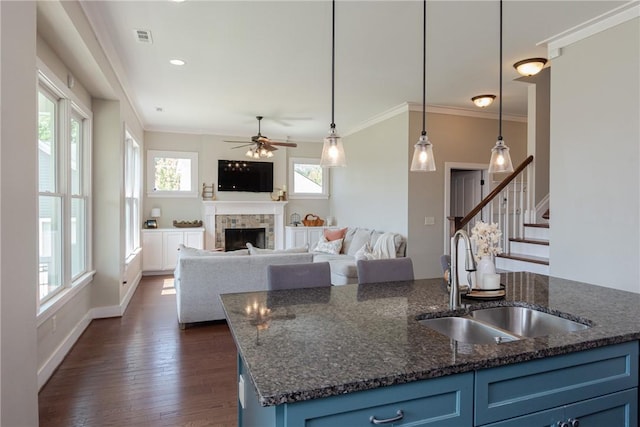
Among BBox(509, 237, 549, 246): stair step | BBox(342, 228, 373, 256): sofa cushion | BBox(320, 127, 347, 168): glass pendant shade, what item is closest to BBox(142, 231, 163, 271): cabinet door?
BBox(342, 228, 373, 256): sofa cushion

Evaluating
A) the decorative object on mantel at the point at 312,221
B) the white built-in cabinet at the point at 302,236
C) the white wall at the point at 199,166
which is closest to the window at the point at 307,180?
the white wall at the point at 199,166

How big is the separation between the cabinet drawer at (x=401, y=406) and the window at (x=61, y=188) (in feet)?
9.81

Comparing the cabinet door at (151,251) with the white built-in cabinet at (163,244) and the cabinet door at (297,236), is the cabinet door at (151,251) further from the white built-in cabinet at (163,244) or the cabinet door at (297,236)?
the cabinet door at (297,236)

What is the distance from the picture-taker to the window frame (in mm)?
3223

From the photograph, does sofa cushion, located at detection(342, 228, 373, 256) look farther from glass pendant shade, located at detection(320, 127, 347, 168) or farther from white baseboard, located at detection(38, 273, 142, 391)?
glass pendant shade, located at detection(320, 127, 347, 168)

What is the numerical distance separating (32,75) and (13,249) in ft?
2.95

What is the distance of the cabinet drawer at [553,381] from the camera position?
4.29 feet

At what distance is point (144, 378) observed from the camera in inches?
120

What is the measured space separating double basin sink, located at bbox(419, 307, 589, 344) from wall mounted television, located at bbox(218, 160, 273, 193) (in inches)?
270

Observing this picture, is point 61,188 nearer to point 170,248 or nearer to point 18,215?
point 18,215

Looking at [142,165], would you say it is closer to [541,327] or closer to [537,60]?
[537,60]

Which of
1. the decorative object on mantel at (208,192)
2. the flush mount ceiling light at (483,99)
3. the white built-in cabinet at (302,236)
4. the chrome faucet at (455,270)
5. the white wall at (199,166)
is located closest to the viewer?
the chrome faucet at (455,270)

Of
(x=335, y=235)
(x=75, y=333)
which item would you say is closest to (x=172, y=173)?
(x=335, y=235)

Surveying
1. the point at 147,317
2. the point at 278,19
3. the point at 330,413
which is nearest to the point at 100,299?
the point at 147,317
